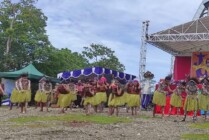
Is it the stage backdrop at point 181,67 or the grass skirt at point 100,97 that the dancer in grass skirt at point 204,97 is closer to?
the grass skirt at point 100,97

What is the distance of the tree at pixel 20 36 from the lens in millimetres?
41000

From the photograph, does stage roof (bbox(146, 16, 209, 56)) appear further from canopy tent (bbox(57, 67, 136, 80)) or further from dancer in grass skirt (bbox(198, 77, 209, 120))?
dancer in grass skirt (bbox(198, 77, 209, 120))

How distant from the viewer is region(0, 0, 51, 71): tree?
41000 millimetres

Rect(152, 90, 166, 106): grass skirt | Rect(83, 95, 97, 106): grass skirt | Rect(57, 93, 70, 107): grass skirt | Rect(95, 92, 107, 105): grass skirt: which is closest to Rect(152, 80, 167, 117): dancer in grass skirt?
Rect(152, 90, 166, 106): grass skirt

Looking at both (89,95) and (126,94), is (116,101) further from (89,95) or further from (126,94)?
(89,95)

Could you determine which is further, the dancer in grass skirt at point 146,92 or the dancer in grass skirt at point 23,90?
the dancer in grass skirt at point 146,92

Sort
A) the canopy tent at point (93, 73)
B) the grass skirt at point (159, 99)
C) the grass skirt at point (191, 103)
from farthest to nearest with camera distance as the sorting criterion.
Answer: the canopy tent at point (93, 73)
the grass skirt at point (159, 99)
the grass skirt at point (191, 103)

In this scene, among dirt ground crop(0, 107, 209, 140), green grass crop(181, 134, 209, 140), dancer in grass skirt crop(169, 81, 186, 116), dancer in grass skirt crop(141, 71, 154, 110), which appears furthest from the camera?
dancer in grass skirt crop(141, 71, 154, 110)

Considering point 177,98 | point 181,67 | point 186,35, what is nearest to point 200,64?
point 181,67

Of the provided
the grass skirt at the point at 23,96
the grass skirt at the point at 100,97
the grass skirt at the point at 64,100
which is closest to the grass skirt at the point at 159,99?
the grass skirt at the point at 100,97

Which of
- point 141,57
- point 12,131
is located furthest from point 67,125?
point 141,57

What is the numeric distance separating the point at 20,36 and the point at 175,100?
25.5m

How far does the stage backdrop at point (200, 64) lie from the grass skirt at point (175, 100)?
453 inches

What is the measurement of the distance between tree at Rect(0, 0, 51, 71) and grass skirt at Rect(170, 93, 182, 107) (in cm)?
2408
